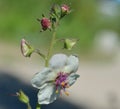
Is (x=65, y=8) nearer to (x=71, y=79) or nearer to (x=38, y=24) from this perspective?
(x=71, y=79)

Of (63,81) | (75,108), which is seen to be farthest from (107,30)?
(63,81)

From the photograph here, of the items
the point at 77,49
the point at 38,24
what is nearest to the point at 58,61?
the point at 77,49

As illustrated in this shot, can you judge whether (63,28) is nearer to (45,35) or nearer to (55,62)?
(45,35)

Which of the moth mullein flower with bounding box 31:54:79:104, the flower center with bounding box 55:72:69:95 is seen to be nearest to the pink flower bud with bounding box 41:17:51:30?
the moth mullein flower with bounding box 31:54:79:104

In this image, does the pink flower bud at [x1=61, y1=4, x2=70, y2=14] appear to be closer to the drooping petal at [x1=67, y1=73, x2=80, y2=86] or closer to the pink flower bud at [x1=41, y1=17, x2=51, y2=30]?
the pink flower bud at [x1=41, y1=17, x2=51, y2=30]

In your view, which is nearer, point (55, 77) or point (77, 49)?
point (55, 77)

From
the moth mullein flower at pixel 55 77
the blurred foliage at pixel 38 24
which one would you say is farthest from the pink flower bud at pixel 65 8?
the blurred foliage at pixel 38 24
